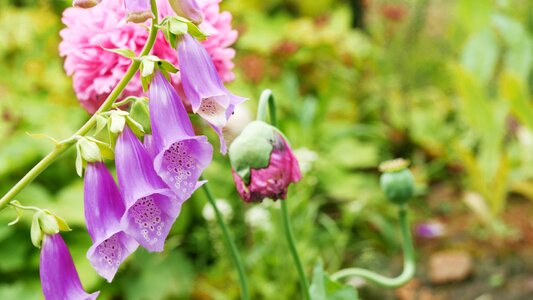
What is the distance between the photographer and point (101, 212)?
671mm

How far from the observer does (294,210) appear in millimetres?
2225

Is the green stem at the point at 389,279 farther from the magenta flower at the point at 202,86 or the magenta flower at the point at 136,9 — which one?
the magenta flower at the point at 136,9

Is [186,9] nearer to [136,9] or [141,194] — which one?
[136,9]

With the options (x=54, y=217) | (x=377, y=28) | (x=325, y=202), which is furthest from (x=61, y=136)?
(x=377, y=28)

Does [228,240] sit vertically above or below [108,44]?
below

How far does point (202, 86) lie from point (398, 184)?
54 cm

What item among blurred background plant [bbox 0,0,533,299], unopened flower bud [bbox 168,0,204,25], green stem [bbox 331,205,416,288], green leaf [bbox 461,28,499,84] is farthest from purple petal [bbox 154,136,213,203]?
green leaf [bbox 461,28,499,84]

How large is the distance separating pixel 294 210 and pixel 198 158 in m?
1.55

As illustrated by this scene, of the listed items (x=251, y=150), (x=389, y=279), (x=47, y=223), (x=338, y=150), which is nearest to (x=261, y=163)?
(x=251, y=150)

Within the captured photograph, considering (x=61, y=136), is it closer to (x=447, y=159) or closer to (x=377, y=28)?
(x=447, y=159)

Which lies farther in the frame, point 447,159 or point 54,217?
point 447,159

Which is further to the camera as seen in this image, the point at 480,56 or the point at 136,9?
the point at 480,56

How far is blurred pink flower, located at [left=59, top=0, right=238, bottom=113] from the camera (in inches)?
34.4

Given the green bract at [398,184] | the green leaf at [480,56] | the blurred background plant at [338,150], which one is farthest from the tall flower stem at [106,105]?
the green leaf at [480,56]
